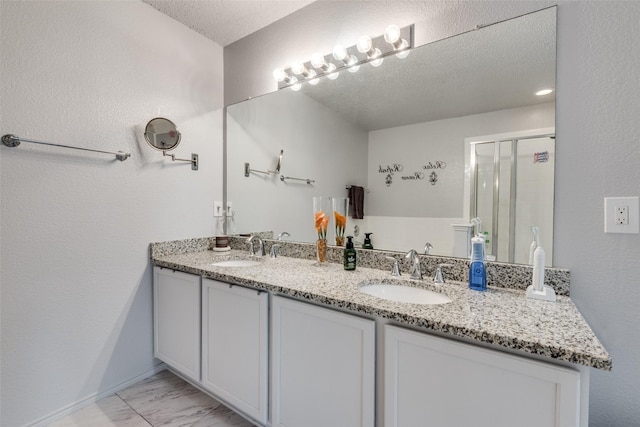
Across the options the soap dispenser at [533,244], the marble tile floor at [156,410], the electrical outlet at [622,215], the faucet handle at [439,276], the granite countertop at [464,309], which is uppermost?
the electrical outlet at [622,215]

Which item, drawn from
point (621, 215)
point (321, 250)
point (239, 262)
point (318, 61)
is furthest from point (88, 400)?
point (621, 215)

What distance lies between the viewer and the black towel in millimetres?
1630

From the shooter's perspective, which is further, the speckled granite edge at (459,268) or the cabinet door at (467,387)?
the speckled granite edge at (459,268)

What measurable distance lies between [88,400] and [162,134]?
153 cm

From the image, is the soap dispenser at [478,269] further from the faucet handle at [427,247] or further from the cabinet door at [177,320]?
the cabinet door at [177,320]

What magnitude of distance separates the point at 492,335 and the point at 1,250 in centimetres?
194

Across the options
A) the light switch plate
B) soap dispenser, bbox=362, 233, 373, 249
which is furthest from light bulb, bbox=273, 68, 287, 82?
the light switch plate

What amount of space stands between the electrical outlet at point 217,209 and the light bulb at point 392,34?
155 cm

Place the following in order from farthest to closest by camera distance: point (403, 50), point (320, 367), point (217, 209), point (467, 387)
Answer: point (217, 209) < point (403, 50) < point (320, 367) < point (467, 387)

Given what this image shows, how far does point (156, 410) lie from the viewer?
5.13ft

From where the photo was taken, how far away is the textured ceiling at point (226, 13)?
69.5 inches

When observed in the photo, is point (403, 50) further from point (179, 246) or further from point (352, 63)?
point (179, 246)

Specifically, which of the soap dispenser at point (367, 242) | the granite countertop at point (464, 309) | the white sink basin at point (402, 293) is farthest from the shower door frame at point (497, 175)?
the soap dispenser at point (367, 242)

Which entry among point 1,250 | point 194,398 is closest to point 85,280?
point 1,250
